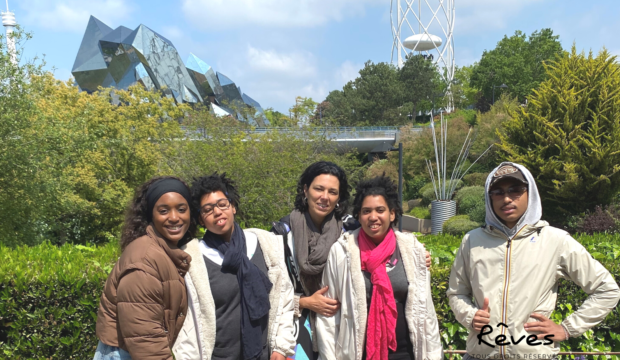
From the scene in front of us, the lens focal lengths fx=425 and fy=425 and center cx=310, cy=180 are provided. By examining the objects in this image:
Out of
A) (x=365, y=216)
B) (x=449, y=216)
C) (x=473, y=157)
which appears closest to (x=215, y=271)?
(x=365, y=216)

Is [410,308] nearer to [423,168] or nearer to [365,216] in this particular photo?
[365,216]

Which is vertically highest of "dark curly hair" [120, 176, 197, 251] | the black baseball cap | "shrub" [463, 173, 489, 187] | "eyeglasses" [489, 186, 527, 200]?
"shrub" [463, 173, 489, 187]

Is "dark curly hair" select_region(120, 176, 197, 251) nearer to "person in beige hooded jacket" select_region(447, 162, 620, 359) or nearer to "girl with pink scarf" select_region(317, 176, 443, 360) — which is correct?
"girl with pink scarf" select_region(317, 176, 443, 360)

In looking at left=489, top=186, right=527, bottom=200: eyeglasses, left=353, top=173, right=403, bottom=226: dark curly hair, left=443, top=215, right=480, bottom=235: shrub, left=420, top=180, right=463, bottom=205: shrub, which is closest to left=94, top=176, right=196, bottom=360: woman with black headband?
left=353, top=173, right=403, bottom=226: dark curly hair

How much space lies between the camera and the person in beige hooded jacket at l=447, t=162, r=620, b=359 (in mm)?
2121

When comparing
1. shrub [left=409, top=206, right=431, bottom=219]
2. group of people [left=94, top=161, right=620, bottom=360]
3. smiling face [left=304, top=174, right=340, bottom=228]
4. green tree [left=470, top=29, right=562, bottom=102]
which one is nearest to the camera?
group of people [left=94, top=161, right=620, bottom=360]

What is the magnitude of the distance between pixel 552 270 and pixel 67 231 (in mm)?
14422

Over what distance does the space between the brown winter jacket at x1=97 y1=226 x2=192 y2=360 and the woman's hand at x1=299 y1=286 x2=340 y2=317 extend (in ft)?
2.44

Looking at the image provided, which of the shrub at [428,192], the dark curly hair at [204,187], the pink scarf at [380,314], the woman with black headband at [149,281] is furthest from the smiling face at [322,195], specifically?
the shrub at [428,192]

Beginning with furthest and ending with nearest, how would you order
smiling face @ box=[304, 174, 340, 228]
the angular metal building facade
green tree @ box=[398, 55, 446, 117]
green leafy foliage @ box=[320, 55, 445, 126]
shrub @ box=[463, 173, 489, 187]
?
1. green tree @ box=[398, 55, 446, 117]
2. green leafy foliage @ box=[320, 55, 445, 126]
3. the angular metal building facade
4. shrub @ box=[463, 173, 489, 187]
5. smiling face @ box=[304, 174, 340, 228]

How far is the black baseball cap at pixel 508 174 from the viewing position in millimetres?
2145

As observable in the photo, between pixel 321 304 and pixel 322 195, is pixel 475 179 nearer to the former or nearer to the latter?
pixel 322 195

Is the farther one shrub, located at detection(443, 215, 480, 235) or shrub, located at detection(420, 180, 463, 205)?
shrub, located at detection(420, 180, 463, 205)

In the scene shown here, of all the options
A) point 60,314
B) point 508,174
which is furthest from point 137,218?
point 508,174
